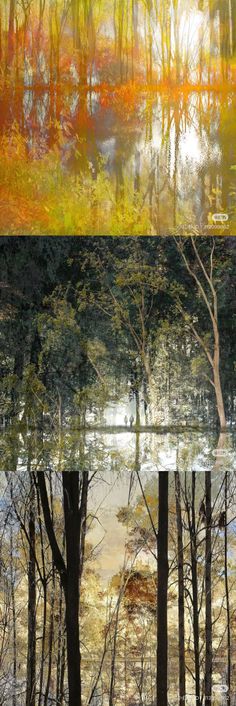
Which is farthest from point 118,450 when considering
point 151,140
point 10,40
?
point 10,40

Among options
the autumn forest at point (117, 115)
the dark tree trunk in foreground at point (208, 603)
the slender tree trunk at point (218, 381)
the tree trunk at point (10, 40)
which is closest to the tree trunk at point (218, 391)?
the slender tree trunk at point (218, 381)

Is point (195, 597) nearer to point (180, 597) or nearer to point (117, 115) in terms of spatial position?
point (180, 597)

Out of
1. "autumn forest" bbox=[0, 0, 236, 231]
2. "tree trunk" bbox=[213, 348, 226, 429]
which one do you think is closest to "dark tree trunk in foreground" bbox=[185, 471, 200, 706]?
"tree trunk" bbox=[213, 348, 226, 429]

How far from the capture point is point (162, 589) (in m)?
2.75

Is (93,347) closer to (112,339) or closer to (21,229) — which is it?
(112,339)

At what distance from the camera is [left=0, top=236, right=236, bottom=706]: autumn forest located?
2.72m

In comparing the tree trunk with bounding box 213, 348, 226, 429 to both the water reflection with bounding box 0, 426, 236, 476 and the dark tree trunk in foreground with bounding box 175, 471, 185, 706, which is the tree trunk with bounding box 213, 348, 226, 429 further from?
the dark tree trunk in foreground with bounding box 175, 471, 185, 706

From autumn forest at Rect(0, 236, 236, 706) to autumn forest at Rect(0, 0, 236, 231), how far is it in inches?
6.1

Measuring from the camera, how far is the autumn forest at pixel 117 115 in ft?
9.00

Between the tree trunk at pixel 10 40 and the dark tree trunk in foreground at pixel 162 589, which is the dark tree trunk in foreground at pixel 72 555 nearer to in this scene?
the dark tree trunk in foreground at pixel 162 589

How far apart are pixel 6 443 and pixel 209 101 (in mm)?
1217

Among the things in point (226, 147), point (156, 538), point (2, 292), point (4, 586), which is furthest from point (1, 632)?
point (226, 147)

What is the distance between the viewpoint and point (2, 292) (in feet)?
9.62

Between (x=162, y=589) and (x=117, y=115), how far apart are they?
141 centimetres
